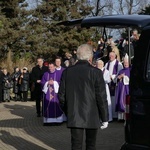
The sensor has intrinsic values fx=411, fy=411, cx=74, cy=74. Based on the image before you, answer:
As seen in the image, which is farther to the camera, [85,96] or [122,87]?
[122,87]

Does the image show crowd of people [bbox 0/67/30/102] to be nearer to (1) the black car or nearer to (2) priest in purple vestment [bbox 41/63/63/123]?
(2) priest in purple vestment [bbox 41/63/63/123]

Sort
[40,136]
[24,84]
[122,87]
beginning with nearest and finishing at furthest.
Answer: [40,136]
[122,87]
[24,84]

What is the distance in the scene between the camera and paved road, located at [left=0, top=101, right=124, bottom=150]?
8555 millimetres

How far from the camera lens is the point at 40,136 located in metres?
9.91

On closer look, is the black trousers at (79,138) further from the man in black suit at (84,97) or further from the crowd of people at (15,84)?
the crowd of people at (15,84)

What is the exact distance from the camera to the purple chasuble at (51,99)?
11.7 meters

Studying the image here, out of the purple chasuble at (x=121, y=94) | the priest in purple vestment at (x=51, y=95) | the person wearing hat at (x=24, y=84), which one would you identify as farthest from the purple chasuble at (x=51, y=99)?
the person wearing hat at (x=24, y=84)

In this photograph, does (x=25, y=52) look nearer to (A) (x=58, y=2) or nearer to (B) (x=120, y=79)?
(A) (x=58, y=2)

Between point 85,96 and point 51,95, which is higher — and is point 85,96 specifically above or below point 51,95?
above

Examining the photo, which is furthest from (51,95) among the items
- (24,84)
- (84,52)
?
(24,84)

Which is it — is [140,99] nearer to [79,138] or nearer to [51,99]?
[79,138]

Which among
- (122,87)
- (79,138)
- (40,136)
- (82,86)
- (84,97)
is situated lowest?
(40,136)

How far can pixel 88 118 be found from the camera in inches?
229

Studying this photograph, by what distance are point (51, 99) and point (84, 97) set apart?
609cm
